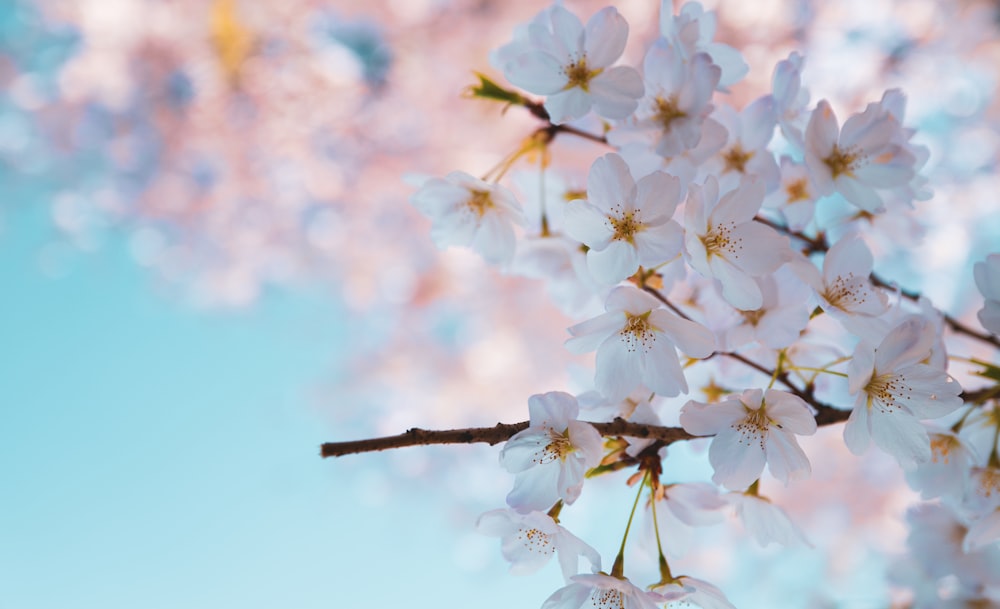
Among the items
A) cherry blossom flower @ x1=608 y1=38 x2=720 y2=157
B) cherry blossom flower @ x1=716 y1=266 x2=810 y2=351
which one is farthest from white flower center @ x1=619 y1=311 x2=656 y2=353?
cherry blossom flower @ x1=608 y1=38 x2=720 y2=157

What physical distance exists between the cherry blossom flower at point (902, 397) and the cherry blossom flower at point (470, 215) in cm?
47

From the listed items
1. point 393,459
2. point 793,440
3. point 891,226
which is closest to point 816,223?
point 891,226

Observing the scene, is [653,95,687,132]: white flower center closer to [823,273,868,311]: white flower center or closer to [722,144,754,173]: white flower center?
[722,144,754,173]: white flower center

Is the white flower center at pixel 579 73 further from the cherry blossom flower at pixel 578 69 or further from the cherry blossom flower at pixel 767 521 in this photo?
the cherry blossom flower at pixel 767 521

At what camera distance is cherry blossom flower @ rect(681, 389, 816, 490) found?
2.35 feet

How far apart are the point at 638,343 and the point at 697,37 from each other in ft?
1.38

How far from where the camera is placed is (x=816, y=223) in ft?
3.58

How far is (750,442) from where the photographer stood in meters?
0.74

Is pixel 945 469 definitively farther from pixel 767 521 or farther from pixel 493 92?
pixel 493 92

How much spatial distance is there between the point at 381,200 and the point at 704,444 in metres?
4.76

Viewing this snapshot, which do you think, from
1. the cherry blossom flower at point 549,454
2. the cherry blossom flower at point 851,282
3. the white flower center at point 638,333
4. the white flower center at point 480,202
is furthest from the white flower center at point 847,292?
the white flower center at point 480,202

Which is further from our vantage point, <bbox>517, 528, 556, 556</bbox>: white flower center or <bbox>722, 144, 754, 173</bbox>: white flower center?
<bbox>722, 144, 754, 173</bbox>: white flower center

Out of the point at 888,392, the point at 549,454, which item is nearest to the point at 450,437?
the point at 549,454

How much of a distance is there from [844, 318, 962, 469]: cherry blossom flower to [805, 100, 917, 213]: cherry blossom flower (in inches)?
9.1
